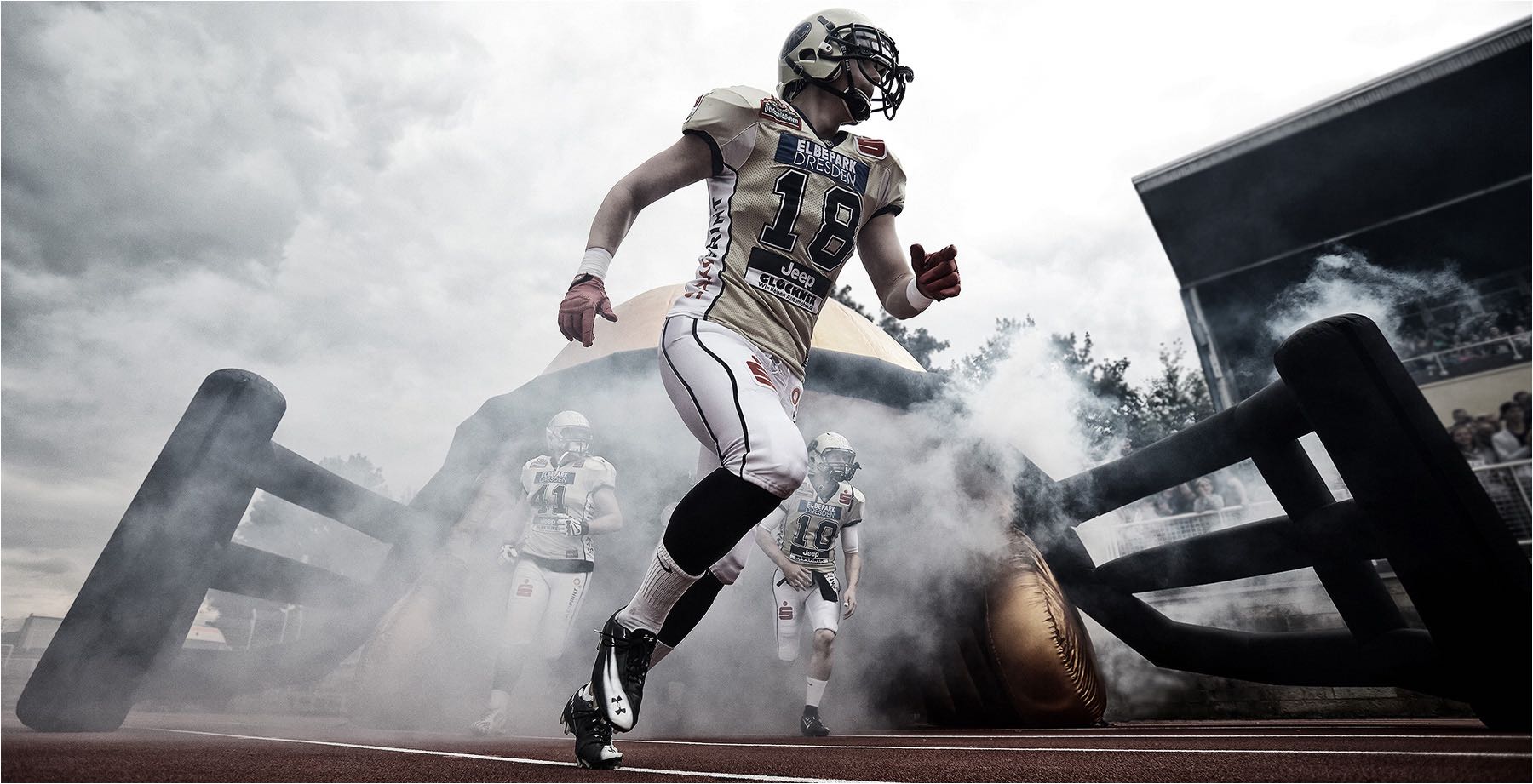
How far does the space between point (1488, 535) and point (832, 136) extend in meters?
2.38

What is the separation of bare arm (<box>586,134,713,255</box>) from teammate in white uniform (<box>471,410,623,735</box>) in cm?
295

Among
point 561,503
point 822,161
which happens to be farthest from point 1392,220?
point 822,161

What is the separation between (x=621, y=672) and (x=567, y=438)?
3.27 metres

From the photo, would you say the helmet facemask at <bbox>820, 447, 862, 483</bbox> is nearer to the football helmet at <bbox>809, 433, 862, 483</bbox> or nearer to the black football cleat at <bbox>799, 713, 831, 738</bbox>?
Result: the football helmet at <bbox>809, 433, 862, 483</bbox>

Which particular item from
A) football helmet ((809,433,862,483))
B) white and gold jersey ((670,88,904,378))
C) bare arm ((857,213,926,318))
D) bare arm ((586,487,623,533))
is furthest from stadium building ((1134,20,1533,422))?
white and gold jersey ((670,88,904,378))

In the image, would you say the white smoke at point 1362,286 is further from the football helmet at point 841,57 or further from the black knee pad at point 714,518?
the black knee pad at point 714,518

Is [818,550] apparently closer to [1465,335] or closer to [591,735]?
[591,735]

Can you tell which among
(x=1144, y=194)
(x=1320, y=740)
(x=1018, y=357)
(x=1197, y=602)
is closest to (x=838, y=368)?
(x=1018, y=357)

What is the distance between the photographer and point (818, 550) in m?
4.96

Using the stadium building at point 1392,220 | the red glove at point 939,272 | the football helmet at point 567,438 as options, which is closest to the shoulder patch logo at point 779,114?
the red glove at point 939,272

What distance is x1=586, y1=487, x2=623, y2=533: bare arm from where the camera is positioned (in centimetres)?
479

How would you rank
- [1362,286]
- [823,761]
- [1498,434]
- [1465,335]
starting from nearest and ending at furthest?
[823,761] → [1498,434] → [1465,335] → [1362,286]

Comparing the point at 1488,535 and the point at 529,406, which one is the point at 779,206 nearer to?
the point at 1488,535

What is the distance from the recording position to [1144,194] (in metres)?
12.9
